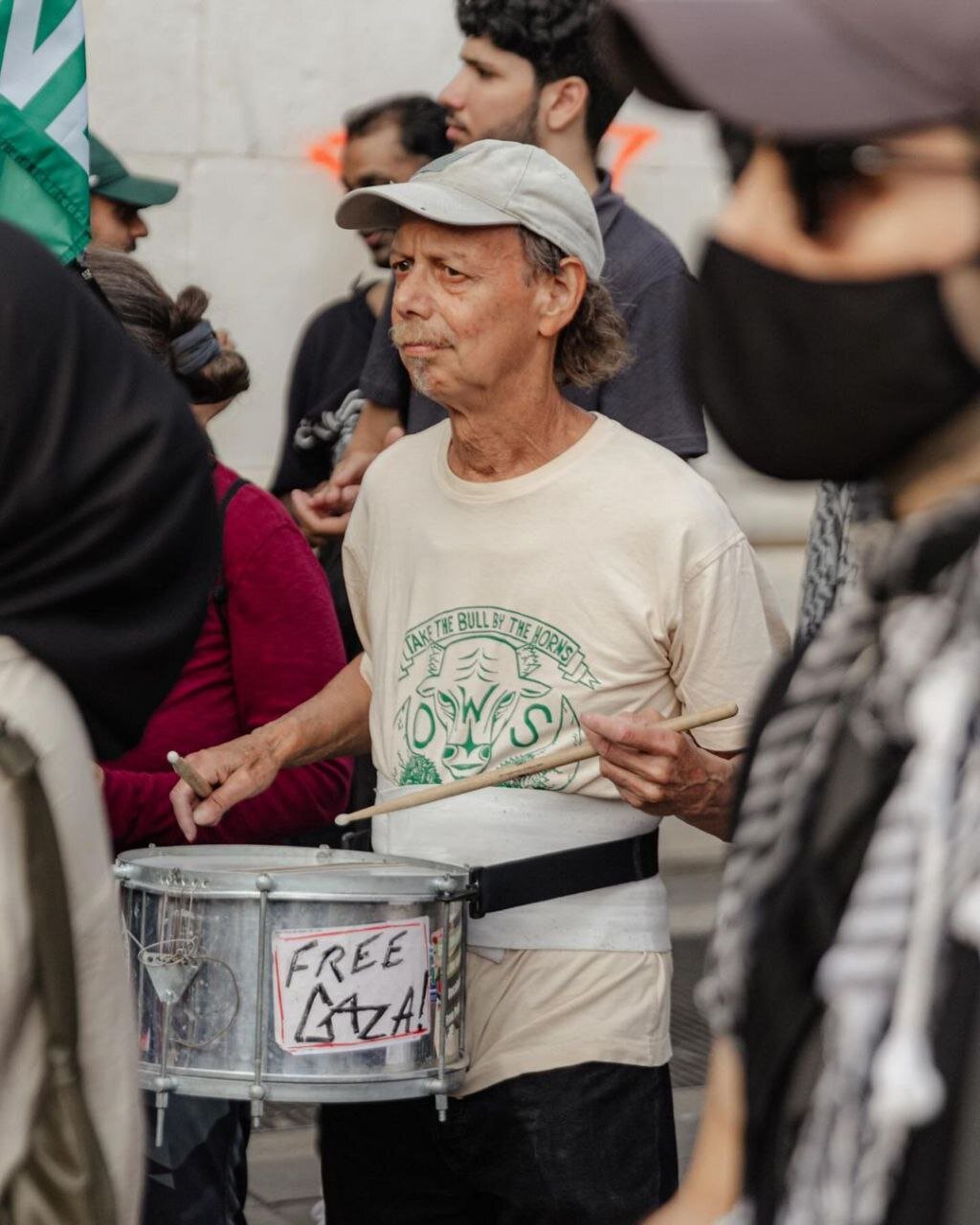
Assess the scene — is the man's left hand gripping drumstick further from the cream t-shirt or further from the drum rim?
the cream t-shirt

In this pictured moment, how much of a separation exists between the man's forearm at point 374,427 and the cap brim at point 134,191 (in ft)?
5.16

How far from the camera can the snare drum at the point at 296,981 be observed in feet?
10.3

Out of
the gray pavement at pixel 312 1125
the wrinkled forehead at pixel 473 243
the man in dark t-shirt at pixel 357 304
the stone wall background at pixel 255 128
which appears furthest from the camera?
the stone wall background at pixel 255 128

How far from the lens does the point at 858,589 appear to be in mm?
1753

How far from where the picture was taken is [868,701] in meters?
1.62

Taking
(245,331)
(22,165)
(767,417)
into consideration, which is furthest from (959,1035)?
(245,331)

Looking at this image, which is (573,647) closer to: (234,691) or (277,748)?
(277,748)

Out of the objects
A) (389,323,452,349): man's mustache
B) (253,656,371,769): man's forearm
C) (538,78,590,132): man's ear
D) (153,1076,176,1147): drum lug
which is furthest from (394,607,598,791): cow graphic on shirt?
(538,78,590,132): man's ear

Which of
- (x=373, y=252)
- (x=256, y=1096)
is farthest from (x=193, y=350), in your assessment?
(x=373, y=252)

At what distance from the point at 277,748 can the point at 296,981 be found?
57 cm

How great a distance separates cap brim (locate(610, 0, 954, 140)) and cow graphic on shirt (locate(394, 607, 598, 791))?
1645mm

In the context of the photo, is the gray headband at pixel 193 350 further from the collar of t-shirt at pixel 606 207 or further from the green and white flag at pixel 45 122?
the collar of t-shirt at pixel 606 207

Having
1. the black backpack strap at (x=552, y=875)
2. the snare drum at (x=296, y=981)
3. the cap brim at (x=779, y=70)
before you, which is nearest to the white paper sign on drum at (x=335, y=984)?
the snare drum at (x=296, y=981)

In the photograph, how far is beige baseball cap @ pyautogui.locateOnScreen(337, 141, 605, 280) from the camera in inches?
138
